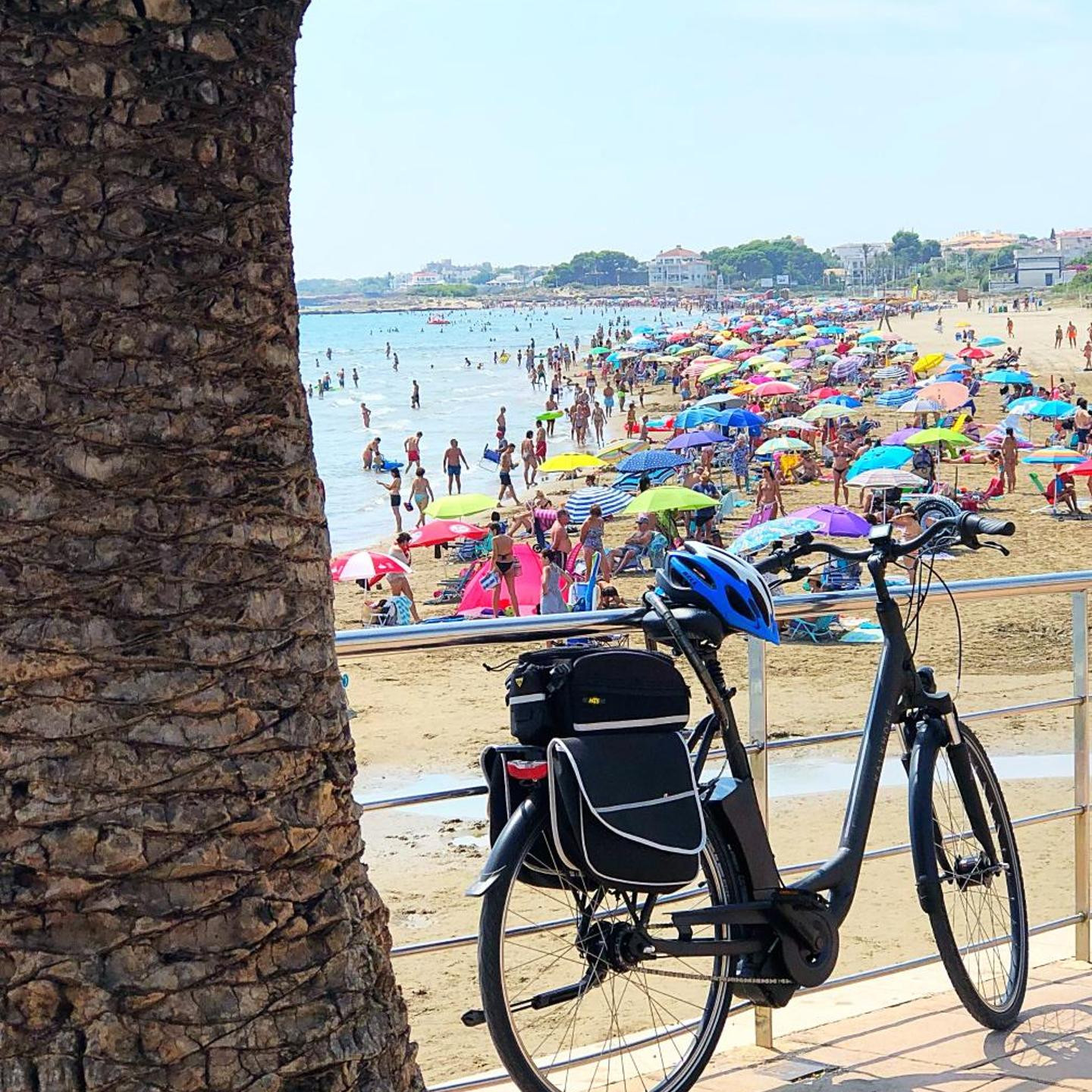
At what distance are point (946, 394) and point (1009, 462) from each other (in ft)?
22.6

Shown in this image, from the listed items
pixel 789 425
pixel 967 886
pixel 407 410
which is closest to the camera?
pixel 967 886

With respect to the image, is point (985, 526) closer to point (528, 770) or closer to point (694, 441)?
point (528, 770)

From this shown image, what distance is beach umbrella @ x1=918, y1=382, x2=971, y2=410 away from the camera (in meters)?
32.0

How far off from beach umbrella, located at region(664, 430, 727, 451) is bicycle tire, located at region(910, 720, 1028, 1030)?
24662 mm

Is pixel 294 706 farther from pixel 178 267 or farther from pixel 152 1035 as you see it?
pixel 178 267

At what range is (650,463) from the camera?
25.3m

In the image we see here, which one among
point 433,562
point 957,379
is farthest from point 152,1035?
point 957,379

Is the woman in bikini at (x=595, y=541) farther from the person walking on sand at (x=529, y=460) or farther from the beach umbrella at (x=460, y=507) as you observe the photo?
the person walking on sand at (x=529, y=460)

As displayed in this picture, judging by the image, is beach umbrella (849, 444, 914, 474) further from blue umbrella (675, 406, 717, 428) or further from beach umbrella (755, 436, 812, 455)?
blue umbrella (675, 406, 717, 428)

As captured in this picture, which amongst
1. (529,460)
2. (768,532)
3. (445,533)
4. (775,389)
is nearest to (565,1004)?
(768,532)

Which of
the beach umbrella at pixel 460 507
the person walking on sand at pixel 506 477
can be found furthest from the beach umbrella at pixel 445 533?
the person walking on sand at pixel 506 477

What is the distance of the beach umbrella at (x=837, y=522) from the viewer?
1745 centimetres

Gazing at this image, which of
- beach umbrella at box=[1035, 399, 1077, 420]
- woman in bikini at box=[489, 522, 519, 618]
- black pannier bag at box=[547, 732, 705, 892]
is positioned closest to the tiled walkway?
black pannier bag at box=[547, 732, 705, 892]

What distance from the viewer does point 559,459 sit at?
2712 cm
